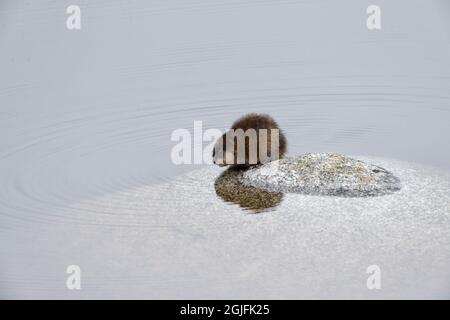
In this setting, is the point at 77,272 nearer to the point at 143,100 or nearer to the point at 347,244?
the point at 347,244

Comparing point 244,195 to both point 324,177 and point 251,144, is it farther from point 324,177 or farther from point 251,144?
point 324,177

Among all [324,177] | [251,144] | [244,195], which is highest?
[251,144]

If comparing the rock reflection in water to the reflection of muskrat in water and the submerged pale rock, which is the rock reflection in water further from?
the reflection of muskrat in water

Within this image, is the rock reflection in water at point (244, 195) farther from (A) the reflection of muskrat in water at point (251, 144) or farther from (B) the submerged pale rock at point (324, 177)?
(A) the reflection of muskrat in water at point (251, 144)

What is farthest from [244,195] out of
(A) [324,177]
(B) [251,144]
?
(A) [324,177]

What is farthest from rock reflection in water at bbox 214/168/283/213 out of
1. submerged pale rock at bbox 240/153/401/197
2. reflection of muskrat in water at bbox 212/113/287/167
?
reflection of muskrat in water at bbox 212/113/287/167

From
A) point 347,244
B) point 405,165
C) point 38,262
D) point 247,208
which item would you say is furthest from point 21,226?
point 405,165
